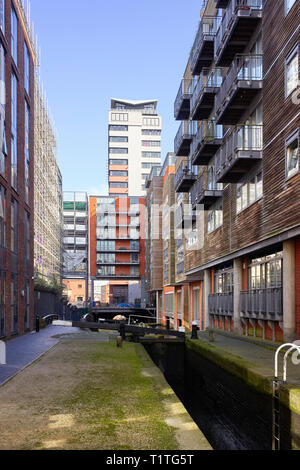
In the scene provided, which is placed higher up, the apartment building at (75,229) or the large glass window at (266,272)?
the apartment building at (75,229)

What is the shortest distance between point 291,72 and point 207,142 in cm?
982

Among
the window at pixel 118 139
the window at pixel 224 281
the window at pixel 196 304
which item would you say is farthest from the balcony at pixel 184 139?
the window at pixel 118 139

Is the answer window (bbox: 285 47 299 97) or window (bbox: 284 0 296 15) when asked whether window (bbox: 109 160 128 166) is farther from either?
window (bbox: 285 47 299 97)

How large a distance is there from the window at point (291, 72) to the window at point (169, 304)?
34667 millimetres

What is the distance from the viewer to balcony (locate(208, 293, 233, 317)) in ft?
78.2

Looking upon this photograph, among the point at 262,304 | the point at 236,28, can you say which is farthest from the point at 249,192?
the point at 236,28

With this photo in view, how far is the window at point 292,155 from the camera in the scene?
575 inches

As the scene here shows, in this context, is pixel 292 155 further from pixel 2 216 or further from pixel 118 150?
pixel 118 150

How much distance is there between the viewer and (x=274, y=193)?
16.2 meters

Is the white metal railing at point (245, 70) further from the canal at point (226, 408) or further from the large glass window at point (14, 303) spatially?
the large glass window at point (14, 303)

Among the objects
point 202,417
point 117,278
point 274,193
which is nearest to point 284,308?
point 274,193

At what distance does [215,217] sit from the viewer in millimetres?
25812
